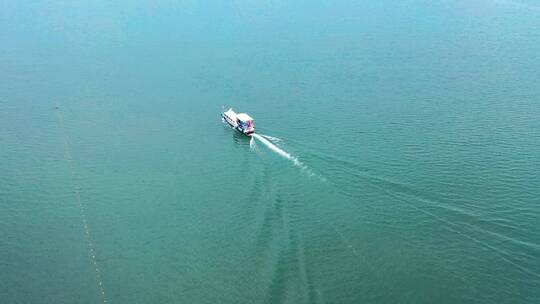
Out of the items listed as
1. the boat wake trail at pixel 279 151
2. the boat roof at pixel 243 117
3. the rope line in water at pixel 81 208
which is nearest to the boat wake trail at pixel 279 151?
the boat wake trail at pixel 279 151

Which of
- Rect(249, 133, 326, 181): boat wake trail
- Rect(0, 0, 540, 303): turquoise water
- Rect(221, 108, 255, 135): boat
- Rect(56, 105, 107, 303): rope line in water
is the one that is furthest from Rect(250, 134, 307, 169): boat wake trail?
Rect(56, 105, 107, 303): rope line in water

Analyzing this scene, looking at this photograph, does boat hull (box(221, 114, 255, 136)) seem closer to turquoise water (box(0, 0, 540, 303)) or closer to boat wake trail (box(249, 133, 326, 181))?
boat wake trail (box(249, 133, 326, 181))

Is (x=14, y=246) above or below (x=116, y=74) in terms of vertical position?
below

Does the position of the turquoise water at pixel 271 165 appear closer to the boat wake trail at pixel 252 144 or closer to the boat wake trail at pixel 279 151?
the boat wake trail at pixel 279 151

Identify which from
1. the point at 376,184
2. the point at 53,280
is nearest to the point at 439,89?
the point at 376,184

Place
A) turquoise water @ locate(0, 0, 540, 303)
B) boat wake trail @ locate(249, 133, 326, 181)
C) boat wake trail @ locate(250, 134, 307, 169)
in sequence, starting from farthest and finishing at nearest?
boat wake trail @ locate(250, 134, 307, 169), boat wake trail @ locate(249, 133, 326, 181), turquoise water @ locate(0, 0, 540, 303)

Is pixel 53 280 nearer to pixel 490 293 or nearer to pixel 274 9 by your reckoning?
pixel 490 293
